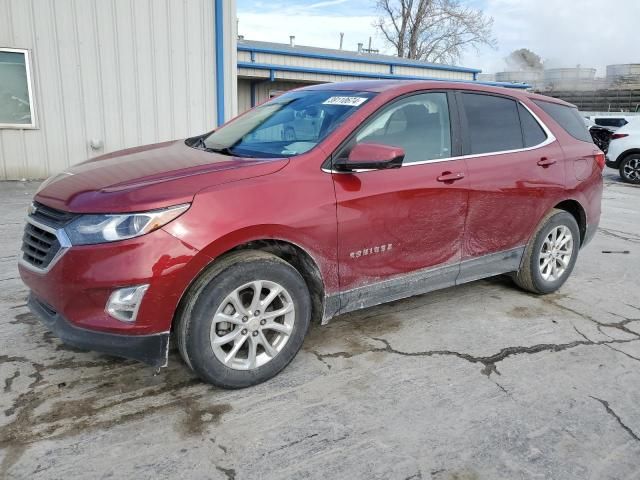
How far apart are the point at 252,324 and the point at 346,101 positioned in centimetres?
159

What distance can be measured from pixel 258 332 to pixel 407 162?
1461mm

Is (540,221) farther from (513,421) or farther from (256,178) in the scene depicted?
(256,178)

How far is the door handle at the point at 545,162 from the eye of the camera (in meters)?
4.20

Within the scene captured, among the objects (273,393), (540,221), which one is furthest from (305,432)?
(540,221)

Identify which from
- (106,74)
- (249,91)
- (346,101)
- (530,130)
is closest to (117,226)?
(346,101)

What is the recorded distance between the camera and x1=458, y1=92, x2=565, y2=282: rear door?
3.82 metres

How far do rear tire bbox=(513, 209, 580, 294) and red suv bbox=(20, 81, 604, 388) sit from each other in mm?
26

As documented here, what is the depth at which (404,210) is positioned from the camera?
3.36 m

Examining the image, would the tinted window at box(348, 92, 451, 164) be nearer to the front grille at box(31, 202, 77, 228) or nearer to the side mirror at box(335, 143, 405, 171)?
the side mirror at box(335, 143, 405, 171)

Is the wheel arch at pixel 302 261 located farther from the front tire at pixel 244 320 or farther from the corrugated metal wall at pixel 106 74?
the corrugated metal wall at pixel 106 74

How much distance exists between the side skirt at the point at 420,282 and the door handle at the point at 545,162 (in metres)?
0.68

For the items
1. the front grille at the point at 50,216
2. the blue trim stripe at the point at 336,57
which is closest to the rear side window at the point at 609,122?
the blue trim stripe at the point at 336,57

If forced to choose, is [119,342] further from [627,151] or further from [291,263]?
[627,151]

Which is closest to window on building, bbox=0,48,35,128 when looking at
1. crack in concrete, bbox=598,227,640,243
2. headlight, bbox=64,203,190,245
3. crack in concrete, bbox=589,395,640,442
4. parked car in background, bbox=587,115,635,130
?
headlight, bbox=64,203,190,245
